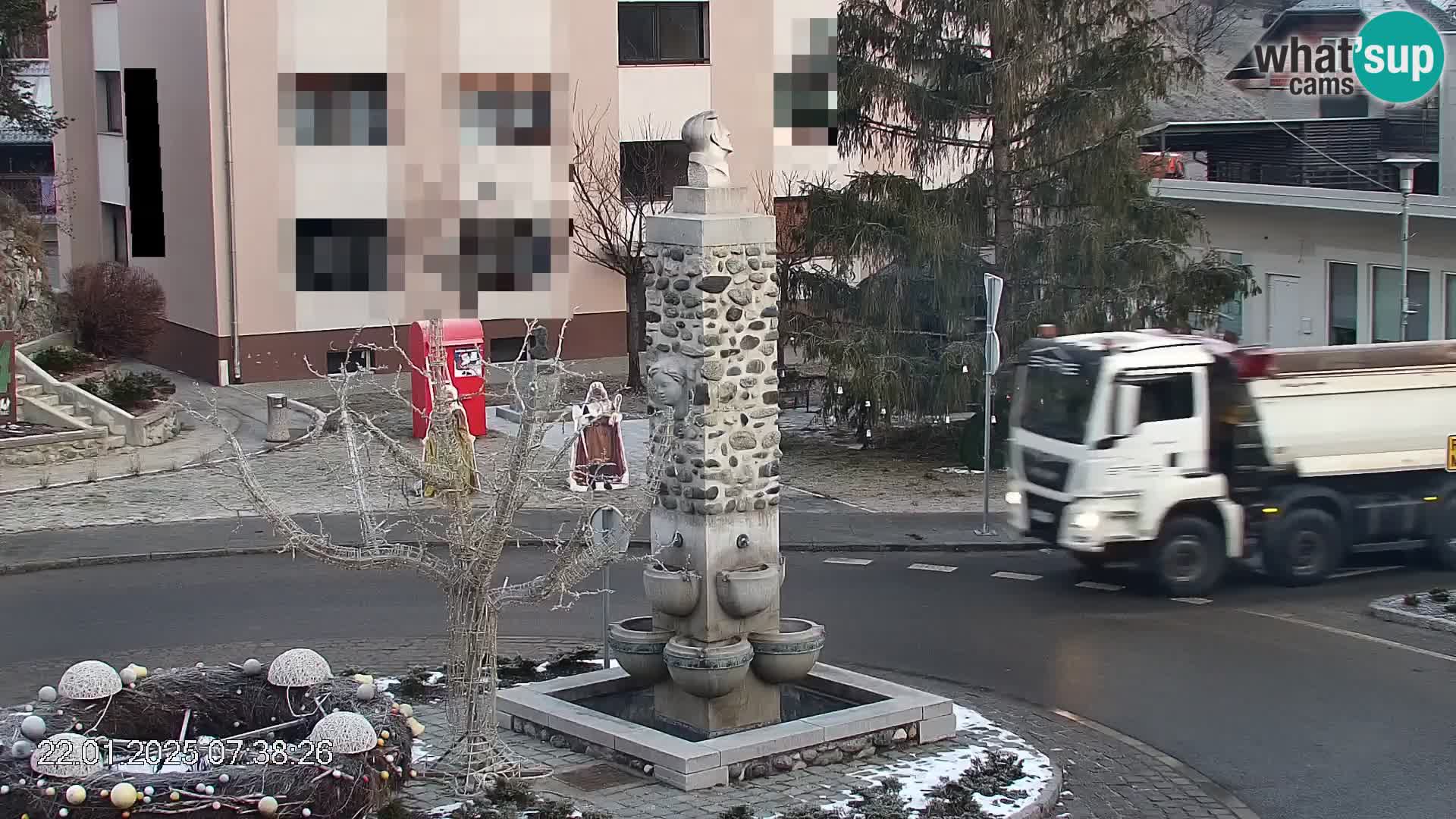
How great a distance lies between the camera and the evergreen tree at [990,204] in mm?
26203

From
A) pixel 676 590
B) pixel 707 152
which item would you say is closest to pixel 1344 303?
pixel 707 152

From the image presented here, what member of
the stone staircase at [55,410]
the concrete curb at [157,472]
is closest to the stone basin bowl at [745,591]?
the concrete curb at [157,472]

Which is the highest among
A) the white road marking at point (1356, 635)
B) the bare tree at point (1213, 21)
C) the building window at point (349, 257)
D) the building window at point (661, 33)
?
the bare tree at point (1213, 21)

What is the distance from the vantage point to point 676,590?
44.5 feet

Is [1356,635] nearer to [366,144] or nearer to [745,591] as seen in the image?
[745,591]

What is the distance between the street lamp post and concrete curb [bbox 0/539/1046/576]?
29.6 feet

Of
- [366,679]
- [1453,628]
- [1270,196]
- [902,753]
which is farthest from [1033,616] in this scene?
[1270,196]

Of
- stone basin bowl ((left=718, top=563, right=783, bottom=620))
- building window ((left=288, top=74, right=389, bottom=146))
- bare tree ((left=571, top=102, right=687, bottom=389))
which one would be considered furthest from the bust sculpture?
bare tree ((left=571, top=102, right=687, bottom=389))

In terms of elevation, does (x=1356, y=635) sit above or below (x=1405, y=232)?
below

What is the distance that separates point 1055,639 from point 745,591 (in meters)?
5.30

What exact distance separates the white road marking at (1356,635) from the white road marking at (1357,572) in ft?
7.20

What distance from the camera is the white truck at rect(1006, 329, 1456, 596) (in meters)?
19.7

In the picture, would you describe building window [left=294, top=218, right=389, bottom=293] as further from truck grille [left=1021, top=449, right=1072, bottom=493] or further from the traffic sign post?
the traffic sign post

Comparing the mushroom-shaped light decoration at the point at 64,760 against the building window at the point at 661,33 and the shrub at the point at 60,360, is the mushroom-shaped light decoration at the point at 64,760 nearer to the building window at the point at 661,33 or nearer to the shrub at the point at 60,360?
the shrub at the point at 60,360
